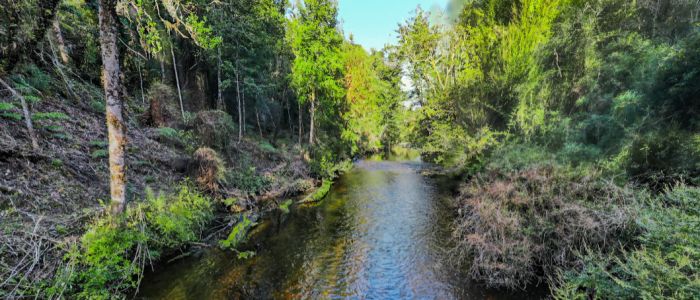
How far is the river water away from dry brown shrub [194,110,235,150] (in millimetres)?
4885

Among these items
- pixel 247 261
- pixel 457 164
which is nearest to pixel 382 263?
pixel 247 261

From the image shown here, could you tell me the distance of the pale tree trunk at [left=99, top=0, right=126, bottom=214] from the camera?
579 centimetres

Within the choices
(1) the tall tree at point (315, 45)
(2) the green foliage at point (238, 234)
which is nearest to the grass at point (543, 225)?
(2) the green foliage at point (238, 234)

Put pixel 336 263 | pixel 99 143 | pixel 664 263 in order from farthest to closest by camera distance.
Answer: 1. pixel 99 143
2. pixel 336 263
3. pixel 664 263

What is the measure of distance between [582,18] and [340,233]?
1488 cm

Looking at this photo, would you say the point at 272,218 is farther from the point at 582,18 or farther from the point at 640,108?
the point at 582,18

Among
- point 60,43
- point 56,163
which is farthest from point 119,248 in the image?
point 60,43

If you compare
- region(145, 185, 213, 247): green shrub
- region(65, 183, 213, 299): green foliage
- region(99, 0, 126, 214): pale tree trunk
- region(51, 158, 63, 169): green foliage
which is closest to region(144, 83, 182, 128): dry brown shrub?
region(51, 158, 63, 169): green foliage

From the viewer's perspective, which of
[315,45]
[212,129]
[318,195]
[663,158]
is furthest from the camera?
[315,45]

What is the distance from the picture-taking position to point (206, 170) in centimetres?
1120

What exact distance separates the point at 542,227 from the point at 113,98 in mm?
11117

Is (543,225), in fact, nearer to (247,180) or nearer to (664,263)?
(664,263)

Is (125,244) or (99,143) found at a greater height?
(99,143)

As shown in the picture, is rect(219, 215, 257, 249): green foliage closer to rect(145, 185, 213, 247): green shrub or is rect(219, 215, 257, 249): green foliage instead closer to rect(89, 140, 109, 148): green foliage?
rect(145, 185, 213, 247): green shrub
